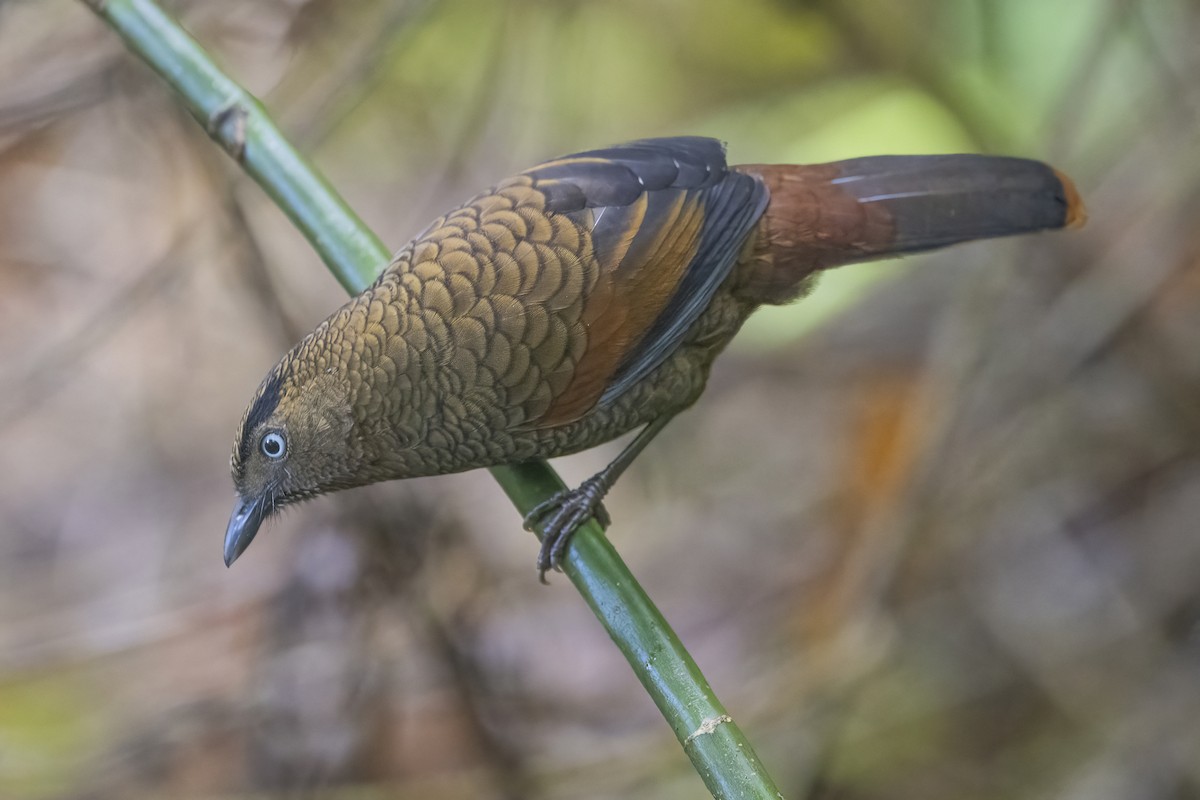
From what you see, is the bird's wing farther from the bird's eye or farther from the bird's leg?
the bird's eye

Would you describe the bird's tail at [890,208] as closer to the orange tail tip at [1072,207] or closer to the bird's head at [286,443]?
the orange tail tip at [1072,207]

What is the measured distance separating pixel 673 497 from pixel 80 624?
207 cm

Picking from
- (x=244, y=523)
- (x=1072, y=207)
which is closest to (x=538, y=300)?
(x=244, y=523)

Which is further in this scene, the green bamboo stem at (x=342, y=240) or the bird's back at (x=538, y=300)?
the bird's back at (x=538, y=300)

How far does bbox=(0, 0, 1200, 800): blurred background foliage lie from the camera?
294cm

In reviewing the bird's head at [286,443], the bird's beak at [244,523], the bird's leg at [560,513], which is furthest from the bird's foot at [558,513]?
the bird's beak at [244,523]

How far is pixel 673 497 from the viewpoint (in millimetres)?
3590

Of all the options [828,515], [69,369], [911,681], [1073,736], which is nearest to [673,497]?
[828,515]

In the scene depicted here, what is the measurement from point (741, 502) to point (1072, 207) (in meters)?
1.83

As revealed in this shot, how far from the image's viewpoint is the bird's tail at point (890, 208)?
2006 mm

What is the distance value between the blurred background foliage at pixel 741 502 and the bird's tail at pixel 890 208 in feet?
3.04

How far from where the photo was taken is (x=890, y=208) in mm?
2051

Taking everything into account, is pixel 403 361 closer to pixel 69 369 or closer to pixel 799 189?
pixel 799 189

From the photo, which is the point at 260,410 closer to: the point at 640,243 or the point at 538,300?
the point at 538,300
